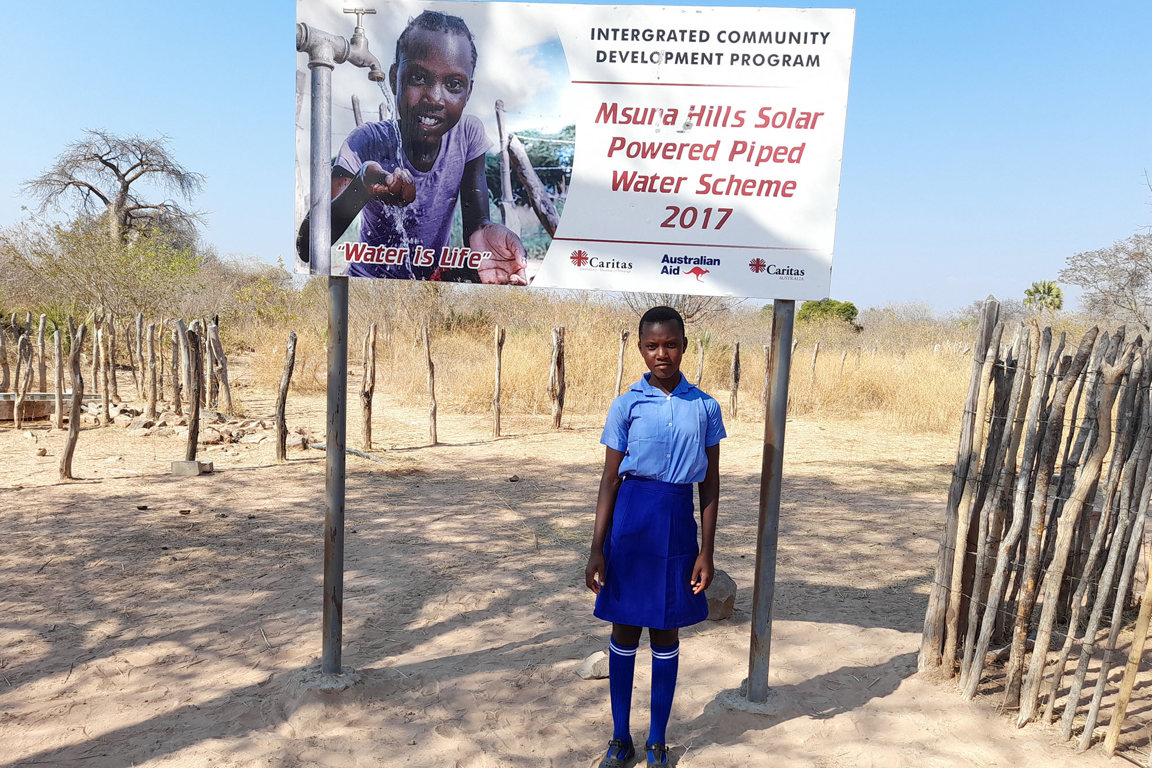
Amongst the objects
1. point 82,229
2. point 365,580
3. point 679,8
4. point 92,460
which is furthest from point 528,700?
point 82,229

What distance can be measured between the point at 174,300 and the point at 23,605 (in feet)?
50.3

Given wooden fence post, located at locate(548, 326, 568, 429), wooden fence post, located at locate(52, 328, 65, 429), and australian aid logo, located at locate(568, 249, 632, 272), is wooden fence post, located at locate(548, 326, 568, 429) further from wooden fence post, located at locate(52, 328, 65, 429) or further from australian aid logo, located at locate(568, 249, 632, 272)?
australian aid logo, located at locate(568, 249, 632, 272)

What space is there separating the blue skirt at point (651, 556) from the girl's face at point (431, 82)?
1499mm

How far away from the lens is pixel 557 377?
11273 millimetres

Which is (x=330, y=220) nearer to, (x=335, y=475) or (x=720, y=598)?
(x=335, y=475)

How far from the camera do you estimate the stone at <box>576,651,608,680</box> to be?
130 inches

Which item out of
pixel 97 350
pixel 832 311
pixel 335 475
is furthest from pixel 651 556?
pixel 832 311

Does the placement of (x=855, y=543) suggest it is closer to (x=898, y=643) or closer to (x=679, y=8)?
(x=898, y=643)

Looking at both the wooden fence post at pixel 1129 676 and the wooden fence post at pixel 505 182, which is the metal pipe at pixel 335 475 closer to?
the wooden fence post at pixel 505 182

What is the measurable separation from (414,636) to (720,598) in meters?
1.61

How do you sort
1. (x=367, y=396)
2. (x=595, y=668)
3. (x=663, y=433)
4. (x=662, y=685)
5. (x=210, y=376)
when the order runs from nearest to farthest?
1. (x=663, y=433)
2. (x=662, y=685)
3. (x=595, y=668)
4. (x=367, y=396)
5. (x=210, y=376)

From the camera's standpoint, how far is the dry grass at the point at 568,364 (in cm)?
1313

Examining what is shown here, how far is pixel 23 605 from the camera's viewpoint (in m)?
4.02

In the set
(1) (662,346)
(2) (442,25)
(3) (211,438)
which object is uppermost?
(2) (442,25)
